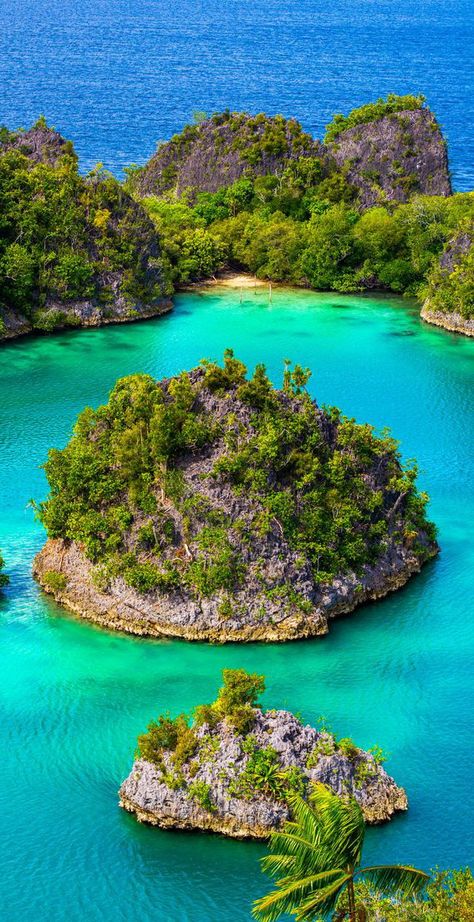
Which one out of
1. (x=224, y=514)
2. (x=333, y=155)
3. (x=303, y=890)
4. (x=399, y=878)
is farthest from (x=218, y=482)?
(x=333, y=155)

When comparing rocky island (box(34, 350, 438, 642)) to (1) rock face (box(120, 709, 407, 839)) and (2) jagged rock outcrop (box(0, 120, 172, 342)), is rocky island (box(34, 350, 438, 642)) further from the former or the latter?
(2) jagged rock outcrop (box(0, 120, 172, 342))

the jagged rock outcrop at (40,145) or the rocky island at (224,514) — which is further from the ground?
the jagged rock outcrop at (40,145)

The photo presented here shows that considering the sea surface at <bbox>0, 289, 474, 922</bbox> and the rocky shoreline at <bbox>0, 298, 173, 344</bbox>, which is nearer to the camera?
the sea surface at <bbox>0, 289, 474, 922</bbox>

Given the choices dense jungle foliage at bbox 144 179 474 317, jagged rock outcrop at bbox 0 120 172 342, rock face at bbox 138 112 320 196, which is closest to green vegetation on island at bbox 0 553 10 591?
jagged rock outcrop at bbox 0 120 172 342

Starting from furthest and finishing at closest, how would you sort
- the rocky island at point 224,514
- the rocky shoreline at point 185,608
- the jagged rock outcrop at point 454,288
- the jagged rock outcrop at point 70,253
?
the jagged rock outcrop at point 454,288 → the jagged rock outcrop at point 70,253 → the rocky island at point 224,514 → the rocky shoreline at point 185,608

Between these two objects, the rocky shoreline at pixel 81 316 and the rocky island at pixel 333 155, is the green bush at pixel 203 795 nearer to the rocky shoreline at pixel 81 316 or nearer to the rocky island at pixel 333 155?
the rocky shoreline at pixel 81 316

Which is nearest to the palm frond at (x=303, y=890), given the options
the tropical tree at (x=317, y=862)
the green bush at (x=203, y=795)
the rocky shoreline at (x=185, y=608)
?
the tropical tree at (x=317, y=862)
